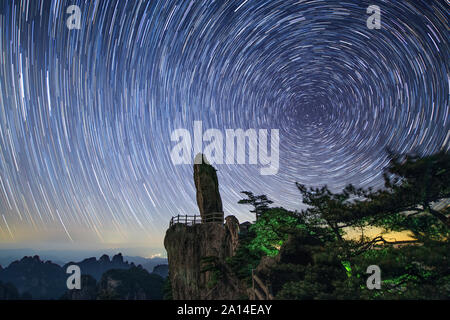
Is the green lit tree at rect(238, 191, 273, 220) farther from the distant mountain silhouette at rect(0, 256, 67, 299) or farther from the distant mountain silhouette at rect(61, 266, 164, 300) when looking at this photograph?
the distant mountain silhouette at rect(0, 256, 67, 299)

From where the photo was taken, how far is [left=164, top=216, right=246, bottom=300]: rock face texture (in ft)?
62.6

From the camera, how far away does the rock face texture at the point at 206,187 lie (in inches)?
1048

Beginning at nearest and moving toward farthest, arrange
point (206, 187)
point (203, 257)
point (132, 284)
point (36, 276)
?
1. point (203, 257)
2. point (206, 187)
3. point (132, 284)
4. point (36, 276)

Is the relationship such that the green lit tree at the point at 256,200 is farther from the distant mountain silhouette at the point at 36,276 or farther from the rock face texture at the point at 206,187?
the distant mountain silhouette at the point at 36,276

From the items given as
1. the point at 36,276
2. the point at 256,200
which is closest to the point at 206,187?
the point at 256,200

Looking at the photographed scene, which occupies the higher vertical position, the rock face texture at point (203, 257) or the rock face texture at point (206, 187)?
the rock face texture at point (206, 187)

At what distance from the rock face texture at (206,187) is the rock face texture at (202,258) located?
10.2 ft

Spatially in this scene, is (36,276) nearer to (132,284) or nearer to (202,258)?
(132,284)

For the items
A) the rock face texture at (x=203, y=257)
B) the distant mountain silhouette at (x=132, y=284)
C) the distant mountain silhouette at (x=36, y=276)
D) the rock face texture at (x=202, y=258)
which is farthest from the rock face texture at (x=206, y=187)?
the distant mountain silhouette at (x=36, y=276)

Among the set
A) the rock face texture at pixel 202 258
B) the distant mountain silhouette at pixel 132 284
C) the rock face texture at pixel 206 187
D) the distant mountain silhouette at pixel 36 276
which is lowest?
the distant mountain silhouette at pixel 36 276

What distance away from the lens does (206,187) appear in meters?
27.6

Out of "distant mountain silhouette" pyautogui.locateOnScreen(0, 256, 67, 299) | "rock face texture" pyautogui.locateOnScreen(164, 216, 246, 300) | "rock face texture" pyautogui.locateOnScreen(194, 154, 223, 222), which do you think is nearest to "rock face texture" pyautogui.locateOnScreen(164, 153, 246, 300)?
"rock face texture" pyautogui.locateOnScreen(164, 216, 246, 300)

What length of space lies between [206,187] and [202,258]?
27.8 feet
